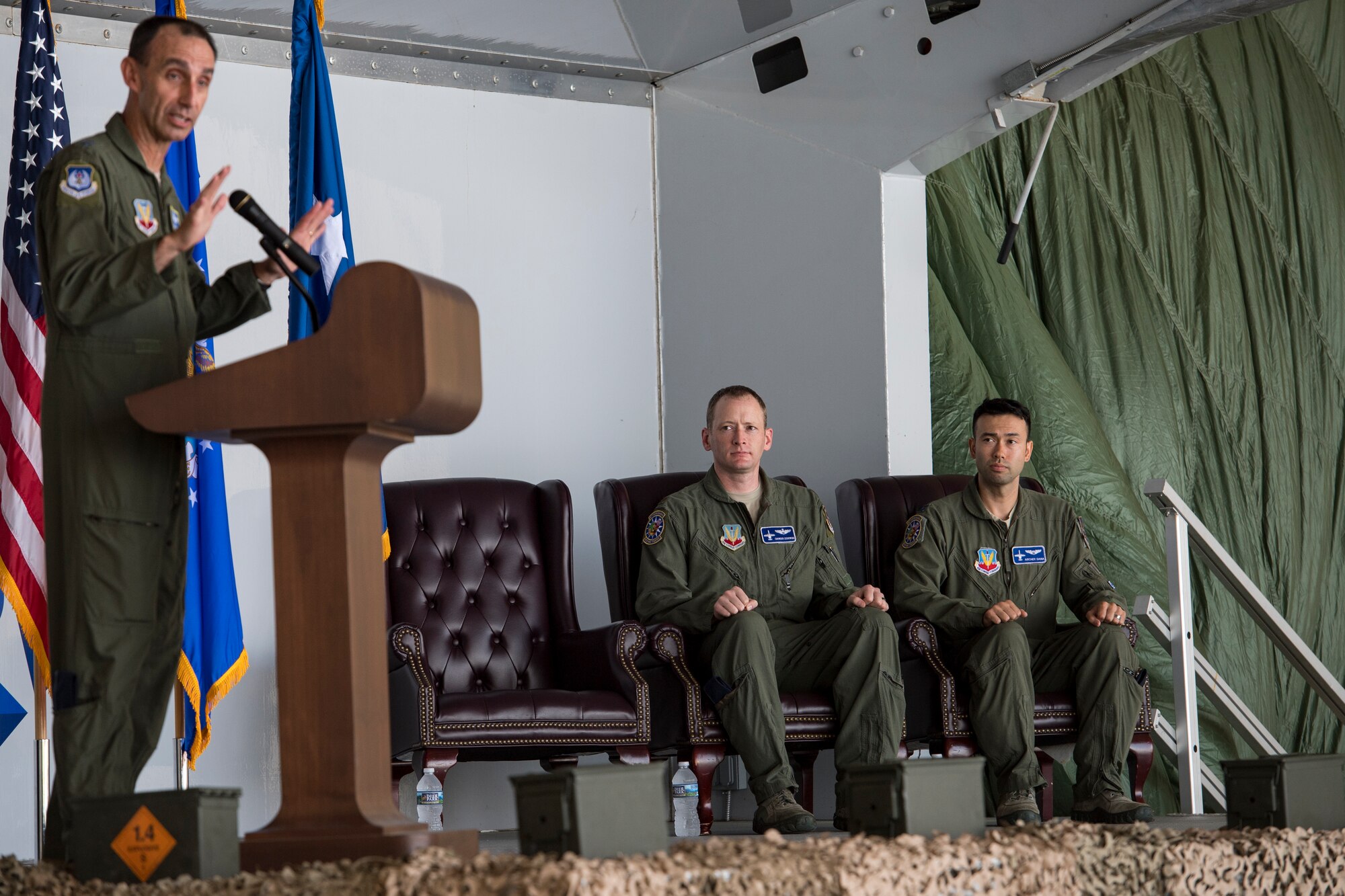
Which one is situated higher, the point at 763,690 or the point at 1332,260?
the point at 1332,260

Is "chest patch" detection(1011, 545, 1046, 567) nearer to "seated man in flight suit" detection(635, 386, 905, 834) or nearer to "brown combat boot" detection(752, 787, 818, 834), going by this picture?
"seated man in flight suit" detection(635, 386, 905, 834)

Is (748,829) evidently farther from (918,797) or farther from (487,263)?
(918,797)

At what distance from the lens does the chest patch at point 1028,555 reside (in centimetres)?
462

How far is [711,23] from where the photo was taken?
214 inches

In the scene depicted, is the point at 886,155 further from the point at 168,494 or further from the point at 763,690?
the point at 168,494

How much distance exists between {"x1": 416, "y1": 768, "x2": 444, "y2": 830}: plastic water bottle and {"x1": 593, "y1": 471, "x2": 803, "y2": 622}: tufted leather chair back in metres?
0.73

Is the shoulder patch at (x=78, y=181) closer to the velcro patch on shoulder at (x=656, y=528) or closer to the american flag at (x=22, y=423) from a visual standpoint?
the american flag at (x=22, y=423)

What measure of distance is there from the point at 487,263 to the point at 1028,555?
2070mm

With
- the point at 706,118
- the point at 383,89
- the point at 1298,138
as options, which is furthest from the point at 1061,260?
the point at 383,89

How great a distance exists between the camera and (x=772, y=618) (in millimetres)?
4422

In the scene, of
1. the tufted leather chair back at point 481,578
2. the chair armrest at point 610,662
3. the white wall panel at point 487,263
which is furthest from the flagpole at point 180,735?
the chair armrest at point 610,662

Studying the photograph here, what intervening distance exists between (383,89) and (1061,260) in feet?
10.6

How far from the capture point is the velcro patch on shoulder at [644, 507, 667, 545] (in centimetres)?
445

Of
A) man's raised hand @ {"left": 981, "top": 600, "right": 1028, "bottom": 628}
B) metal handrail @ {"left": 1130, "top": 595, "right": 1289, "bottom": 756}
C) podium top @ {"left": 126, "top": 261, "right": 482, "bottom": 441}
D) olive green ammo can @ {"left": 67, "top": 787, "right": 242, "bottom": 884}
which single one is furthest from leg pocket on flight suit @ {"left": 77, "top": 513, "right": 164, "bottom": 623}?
metal handrail @ {"left": 1130, "top": 595, "right": 1289, "bottom": 756}
